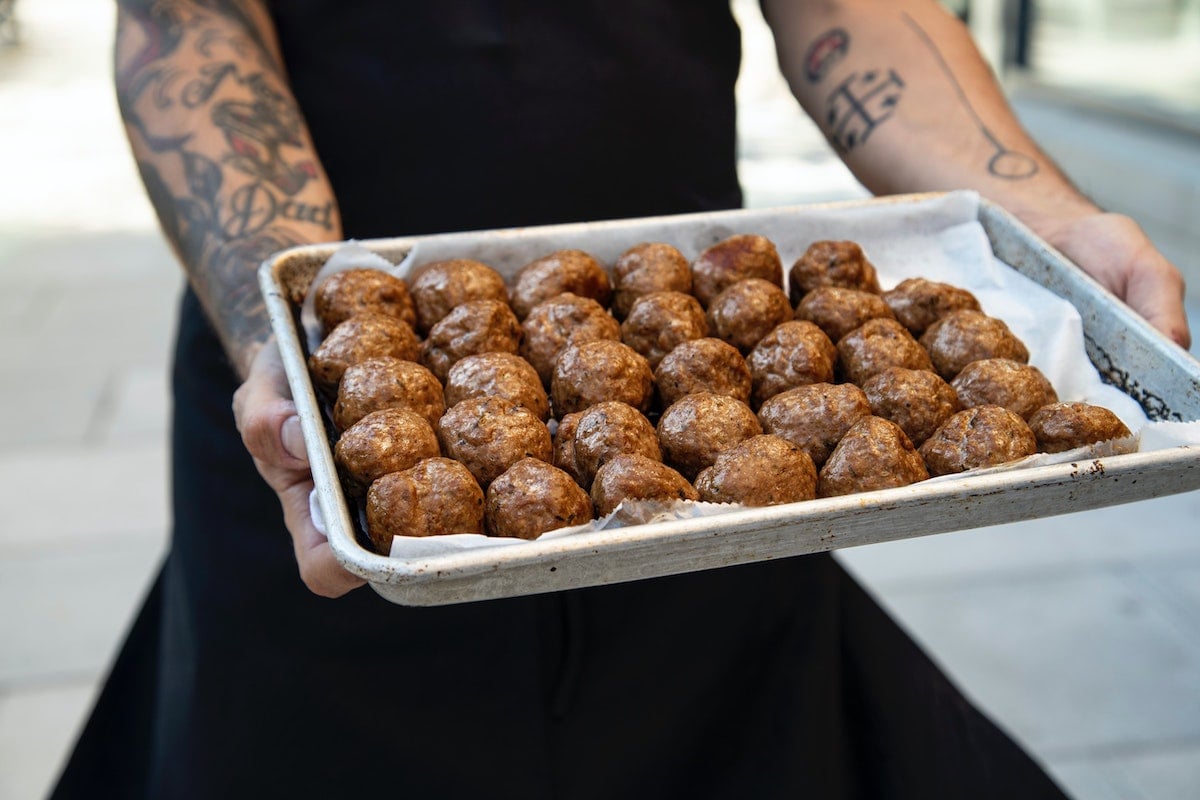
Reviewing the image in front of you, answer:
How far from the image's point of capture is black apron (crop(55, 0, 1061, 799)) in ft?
6.43

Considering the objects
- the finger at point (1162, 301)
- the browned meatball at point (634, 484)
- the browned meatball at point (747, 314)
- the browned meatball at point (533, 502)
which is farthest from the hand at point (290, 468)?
the finger at point (1162, 301)

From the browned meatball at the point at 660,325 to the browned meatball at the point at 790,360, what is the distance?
0.10m

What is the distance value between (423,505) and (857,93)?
128 centimetres

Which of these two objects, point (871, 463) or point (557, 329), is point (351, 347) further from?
point (871, 463)

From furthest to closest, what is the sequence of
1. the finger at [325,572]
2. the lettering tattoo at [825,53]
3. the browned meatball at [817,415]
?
the lettering tattoo at [825,53] < the browned meatball at [817,415] < the finger at [325,572]

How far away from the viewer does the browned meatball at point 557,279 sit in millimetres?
1674

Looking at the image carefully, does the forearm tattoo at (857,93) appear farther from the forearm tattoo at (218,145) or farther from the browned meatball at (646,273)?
the forearm tattoo at (218,145)

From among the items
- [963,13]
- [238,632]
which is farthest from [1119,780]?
[963,13]

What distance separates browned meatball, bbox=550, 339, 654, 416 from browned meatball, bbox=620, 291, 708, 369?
8 centimetres

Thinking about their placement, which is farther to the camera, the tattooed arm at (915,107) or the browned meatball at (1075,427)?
the tattooed arm at (915,107)

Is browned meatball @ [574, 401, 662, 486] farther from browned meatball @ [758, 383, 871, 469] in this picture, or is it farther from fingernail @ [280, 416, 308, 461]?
fingernail @ [280, 416, 308, 461]

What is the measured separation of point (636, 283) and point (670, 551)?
0.67 metres

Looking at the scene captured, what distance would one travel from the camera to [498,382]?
1478mm

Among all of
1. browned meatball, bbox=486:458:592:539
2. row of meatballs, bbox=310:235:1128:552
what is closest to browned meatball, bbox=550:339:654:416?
row of meatballs, bbox=310:235:1128:552
